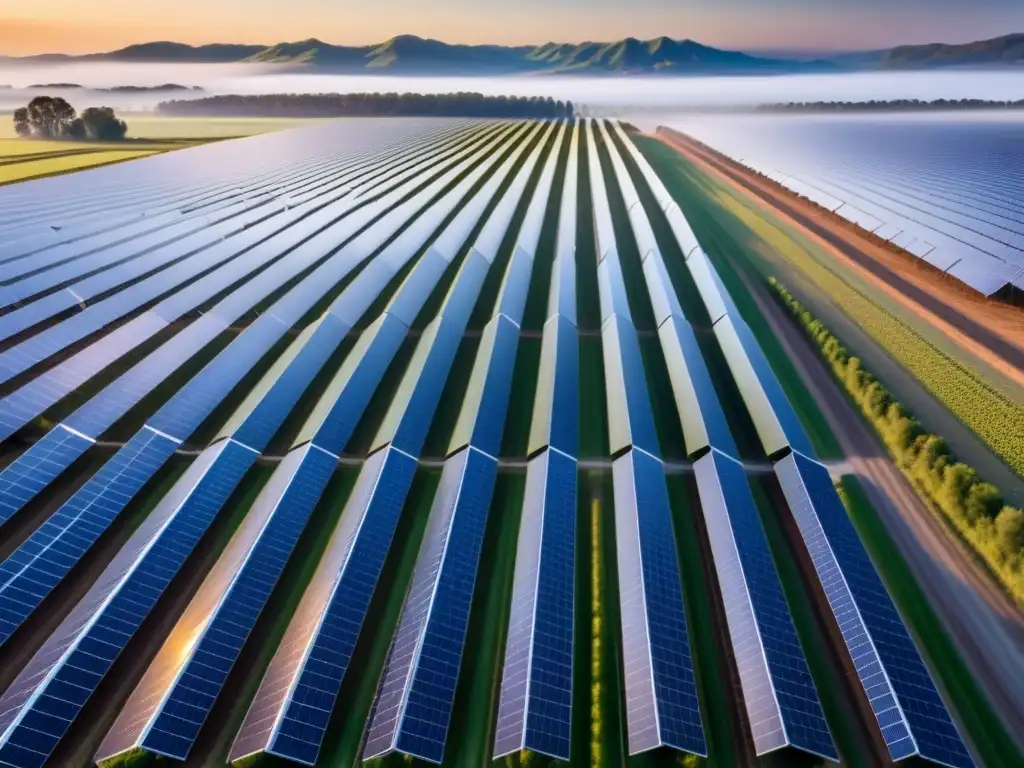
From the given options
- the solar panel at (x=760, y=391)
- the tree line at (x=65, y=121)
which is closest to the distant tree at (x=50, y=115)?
the tree line at (x=65, y=121)

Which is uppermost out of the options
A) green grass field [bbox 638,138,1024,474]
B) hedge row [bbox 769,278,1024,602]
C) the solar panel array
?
the solar panel array

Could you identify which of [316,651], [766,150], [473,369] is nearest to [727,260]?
[473,369]

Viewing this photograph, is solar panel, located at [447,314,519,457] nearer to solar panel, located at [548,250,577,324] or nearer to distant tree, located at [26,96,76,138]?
solar panel, located at [548,250,577,324]

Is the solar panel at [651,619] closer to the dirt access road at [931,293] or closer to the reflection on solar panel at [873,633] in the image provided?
the reflection on solar panel at [873,633]

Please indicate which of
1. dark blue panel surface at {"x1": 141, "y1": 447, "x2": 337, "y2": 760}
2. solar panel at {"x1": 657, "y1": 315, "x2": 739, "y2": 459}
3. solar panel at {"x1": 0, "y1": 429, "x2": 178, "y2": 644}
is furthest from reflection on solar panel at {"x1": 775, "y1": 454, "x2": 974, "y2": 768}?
solar panel at {"x1": 0, "y1": 429, "x2": 178, "y2": 644}

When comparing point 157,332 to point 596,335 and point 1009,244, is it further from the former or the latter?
point 1009,244

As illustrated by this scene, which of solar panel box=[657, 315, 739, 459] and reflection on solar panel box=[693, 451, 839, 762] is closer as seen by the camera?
reflection on solar panel box=[693, 451, 839, 762]

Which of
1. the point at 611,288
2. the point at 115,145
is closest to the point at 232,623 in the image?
the point at 611,288
